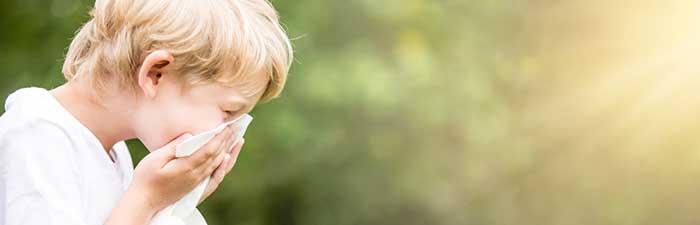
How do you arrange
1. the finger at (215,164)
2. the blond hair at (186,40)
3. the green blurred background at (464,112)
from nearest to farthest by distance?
the blond hair at (186,40) < the finger at (215,164) < the green blurred background at (464,112)

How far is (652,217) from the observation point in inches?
175

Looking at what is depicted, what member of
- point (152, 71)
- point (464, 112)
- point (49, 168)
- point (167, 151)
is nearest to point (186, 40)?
point (152, 71)

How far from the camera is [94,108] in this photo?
6.81ft

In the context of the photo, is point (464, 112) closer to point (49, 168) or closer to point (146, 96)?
point (146, 96)

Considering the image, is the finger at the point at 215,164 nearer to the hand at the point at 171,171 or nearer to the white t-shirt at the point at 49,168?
the hand at the point at 171,171

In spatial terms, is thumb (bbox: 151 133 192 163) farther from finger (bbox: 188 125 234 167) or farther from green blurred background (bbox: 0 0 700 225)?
green blurred background (bbox: 0 0 700 225)

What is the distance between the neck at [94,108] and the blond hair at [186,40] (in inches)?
1.2

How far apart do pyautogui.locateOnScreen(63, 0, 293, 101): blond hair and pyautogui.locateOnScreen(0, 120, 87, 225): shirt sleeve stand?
159mm

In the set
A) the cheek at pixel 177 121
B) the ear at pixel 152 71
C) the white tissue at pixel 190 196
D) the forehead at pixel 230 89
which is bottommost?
the white tissue at pixel 190 196

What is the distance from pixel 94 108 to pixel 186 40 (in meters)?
0.21

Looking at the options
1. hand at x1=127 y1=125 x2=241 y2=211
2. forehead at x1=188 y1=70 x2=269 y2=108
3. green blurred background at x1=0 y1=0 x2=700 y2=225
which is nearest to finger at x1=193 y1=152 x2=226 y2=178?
hand at x1=127 y1=125 x2=241 y2=211

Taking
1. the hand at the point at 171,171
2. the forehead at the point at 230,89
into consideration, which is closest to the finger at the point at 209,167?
the hand at the point at 171,171

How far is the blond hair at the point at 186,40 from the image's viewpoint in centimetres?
202

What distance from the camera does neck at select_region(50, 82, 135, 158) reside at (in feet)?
Answer: 6.80
